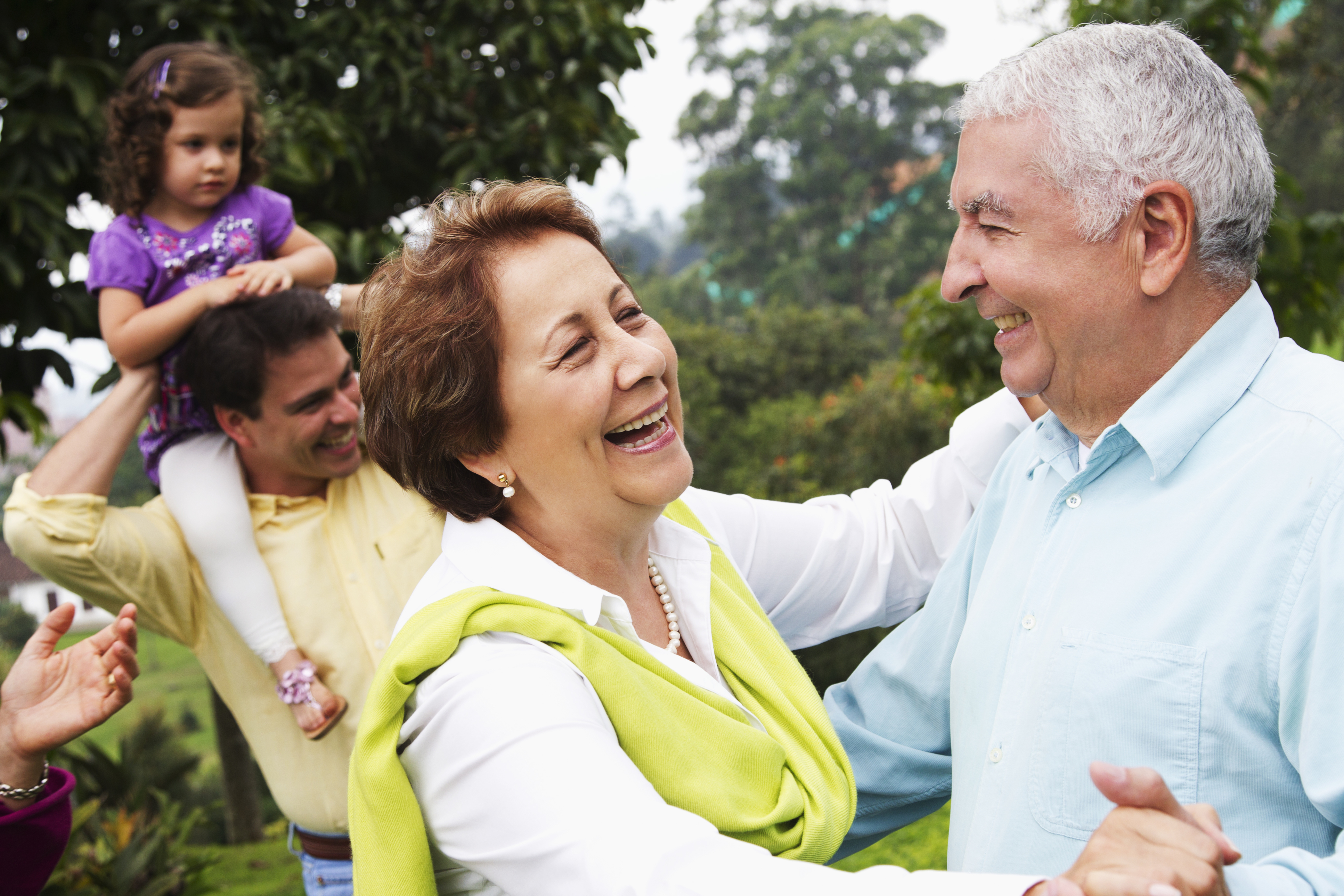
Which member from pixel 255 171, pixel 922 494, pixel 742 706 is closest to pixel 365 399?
pixel 742 706

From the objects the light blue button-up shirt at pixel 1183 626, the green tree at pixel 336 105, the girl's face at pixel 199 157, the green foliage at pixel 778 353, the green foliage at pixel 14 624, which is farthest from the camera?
the green foliage at pixel 778 353

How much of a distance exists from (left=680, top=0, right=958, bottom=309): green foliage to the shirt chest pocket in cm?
3508

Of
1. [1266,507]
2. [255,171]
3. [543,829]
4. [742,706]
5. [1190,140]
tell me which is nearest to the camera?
[543,829]

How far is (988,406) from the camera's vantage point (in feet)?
7.42

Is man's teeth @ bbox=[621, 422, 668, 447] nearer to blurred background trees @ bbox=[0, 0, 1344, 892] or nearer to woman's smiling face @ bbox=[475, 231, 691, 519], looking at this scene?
woman's smiling face @ bbox=[475, 231, 691, 519]

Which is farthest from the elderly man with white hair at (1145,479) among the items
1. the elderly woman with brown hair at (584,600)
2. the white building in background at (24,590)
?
the white building in background at (24,590)

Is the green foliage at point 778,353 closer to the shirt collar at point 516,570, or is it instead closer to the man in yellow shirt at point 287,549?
the man in yellow shirt at point 287,549

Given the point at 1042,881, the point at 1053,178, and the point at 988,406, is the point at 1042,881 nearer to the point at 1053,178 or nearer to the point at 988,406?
the point at 1053,178

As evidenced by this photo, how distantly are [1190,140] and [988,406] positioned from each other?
2.57 ft

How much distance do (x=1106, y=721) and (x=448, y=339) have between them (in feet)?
3.78

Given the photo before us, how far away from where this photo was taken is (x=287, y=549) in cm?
279

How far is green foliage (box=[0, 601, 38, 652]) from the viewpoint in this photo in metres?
9.03

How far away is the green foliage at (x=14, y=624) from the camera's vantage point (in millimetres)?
9031

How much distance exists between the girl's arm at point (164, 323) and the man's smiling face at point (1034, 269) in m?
1.90
